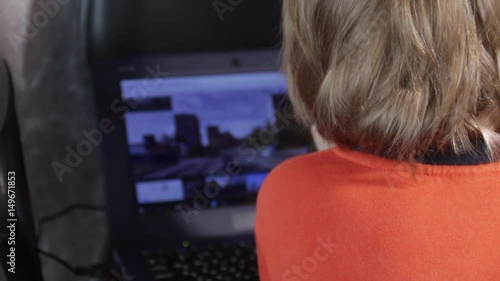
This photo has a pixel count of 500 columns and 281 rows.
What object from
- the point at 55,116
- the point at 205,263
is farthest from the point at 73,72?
the point at 205,263

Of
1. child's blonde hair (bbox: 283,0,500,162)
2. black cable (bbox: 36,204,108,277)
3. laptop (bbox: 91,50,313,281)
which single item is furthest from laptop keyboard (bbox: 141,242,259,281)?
child's blonde hair (bbox: 283,0,500,162)

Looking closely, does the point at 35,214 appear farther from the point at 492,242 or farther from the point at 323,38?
the point at 492,242

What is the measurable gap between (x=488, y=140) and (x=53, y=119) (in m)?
0.62

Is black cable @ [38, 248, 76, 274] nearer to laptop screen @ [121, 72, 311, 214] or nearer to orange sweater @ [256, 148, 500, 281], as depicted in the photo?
laptop screen @ [121, 72, 311, 214]

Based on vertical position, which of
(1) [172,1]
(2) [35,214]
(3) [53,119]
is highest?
(1) [172,1]

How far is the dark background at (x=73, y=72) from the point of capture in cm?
93

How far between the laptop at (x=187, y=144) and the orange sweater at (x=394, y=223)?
299 mm

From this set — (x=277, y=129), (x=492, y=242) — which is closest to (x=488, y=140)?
(x=492, y=242)

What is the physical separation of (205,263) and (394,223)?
0.36 m

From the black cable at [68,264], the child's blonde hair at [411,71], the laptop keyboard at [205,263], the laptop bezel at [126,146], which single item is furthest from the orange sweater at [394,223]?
the black cable at [68,264]

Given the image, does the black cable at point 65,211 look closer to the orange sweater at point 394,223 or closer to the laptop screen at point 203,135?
the laptop screen at point 203,135

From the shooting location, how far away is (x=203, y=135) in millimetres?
942

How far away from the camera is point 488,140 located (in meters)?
0.57

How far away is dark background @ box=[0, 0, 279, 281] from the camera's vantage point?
0.93m
